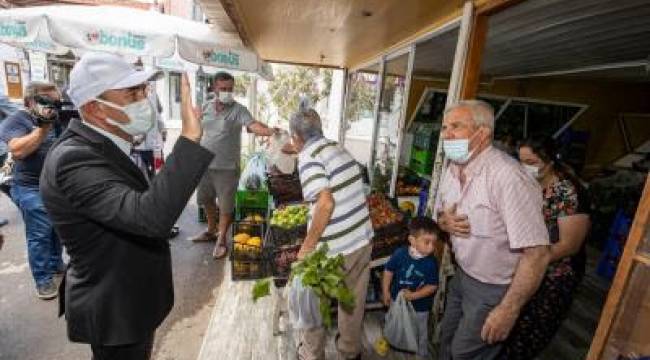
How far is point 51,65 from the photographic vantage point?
13922 millimetres

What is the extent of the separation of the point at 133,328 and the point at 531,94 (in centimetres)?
839

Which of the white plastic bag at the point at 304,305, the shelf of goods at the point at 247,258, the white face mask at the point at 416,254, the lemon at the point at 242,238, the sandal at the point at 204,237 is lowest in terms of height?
the sandal at the point at 204,237

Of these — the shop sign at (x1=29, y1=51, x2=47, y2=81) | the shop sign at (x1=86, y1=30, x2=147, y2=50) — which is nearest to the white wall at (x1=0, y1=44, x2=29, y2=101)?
the shop sign at (x1=29, y1=51, x2=47, y2=81)

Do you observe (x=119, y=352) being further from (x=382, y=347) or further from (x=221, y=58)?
(x=221, y=58)

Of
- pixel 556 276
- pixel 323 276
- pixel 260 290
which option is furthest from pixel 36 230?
pixel 556 276

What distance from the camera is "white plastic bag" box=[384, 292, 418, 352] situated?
10.0 feet

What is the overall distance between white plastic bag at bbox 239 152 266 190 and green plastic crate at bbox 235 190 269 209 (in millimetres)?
74

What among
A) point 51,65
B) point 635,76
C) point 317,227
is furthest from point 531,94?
point 51,65

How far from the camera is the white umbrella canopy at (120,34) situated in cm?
379

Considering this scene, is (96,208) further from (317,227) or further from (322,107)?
(322,107)

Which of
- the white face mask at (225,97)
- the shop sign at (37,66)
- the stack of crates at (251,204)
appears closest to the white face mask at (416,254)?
the stack of crates at (251,204)

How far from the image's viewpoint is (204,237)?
5219 mm

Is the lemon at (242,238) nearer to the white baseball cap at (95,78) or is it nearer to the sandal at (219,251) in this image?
the sandal at (219,251)

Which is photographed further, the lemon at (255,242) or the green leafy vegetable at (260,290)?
the lemon at (255,242)
